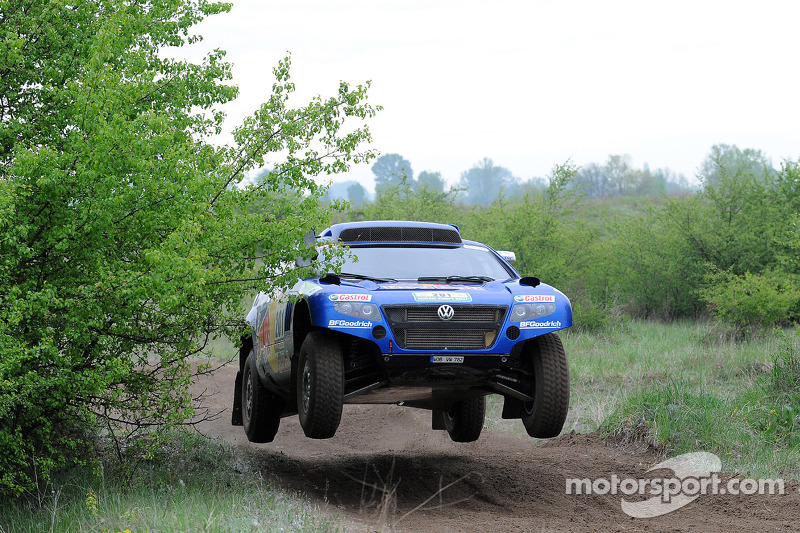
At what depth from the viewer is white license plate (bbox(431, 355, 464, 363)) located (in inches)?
276

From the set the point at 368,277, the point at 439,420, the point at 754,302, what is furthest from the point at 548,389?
the point at 754,302

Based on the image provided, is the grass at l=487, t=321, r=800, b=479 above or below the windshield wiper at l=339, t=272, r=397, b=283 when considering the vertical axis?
below

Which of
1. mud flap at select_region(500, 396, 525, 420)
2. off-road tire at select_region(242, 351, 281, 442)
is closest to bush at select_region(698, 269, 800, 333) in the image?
mud flap at select_region(500, 396, 525, 420)

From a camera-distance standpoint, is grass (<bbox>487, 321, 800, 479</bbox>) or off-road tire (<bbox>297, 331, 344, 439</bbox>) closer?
off-road tire (<bbox>297, 331, 344, 439</bbox>)

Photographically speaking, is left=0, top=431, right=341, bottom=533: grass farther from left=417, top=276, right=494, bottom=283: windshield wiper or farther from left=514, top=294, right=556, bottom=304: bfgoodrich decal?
left=514, top=294, right=556, bottom=304: bfgoodrich decal

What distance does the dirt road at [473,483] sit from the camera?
6.96m

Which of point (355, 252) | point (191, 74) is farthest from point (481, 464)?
point (191, 74)

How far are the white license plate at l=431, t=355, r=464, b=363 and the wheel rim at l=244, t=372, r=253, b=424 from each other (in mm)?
3513

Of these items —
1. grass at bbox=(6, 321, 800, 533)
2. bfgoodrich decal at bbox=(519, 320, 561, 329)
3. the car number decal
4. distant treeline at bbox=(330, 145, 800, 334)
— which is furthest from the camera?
distant treeline at bbox=(330, 145, 800, 334)

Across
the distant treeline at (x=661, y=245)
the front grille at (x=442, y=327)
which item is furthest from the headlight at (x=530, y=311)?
the distant treeline at (x=661, y=245)

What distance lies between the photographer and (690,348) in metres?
15.8

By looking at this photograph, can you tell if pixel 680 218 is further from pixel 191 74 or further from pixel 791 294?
pixel 191 74

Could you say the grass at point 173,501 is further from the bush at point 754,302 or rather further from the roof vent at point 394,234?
the bush at point 754,302

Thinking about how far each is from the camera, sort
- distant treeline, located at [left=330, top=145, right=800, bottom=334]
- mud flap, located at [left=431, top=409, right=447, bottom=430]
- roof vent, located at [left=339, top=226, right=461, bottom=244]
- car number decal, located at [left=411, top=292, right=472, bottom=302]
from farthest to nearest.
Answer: distant treeline, located at [left=330, top=145, right=800, bottom=334]
mud flap, located at [left=431, top=409, right=447, bottom=430]
roof vent, located at [left=339, top=226, right=461, bottom=244]
car number decal, located at [left=411, top=292, right=472, bottom=302]
